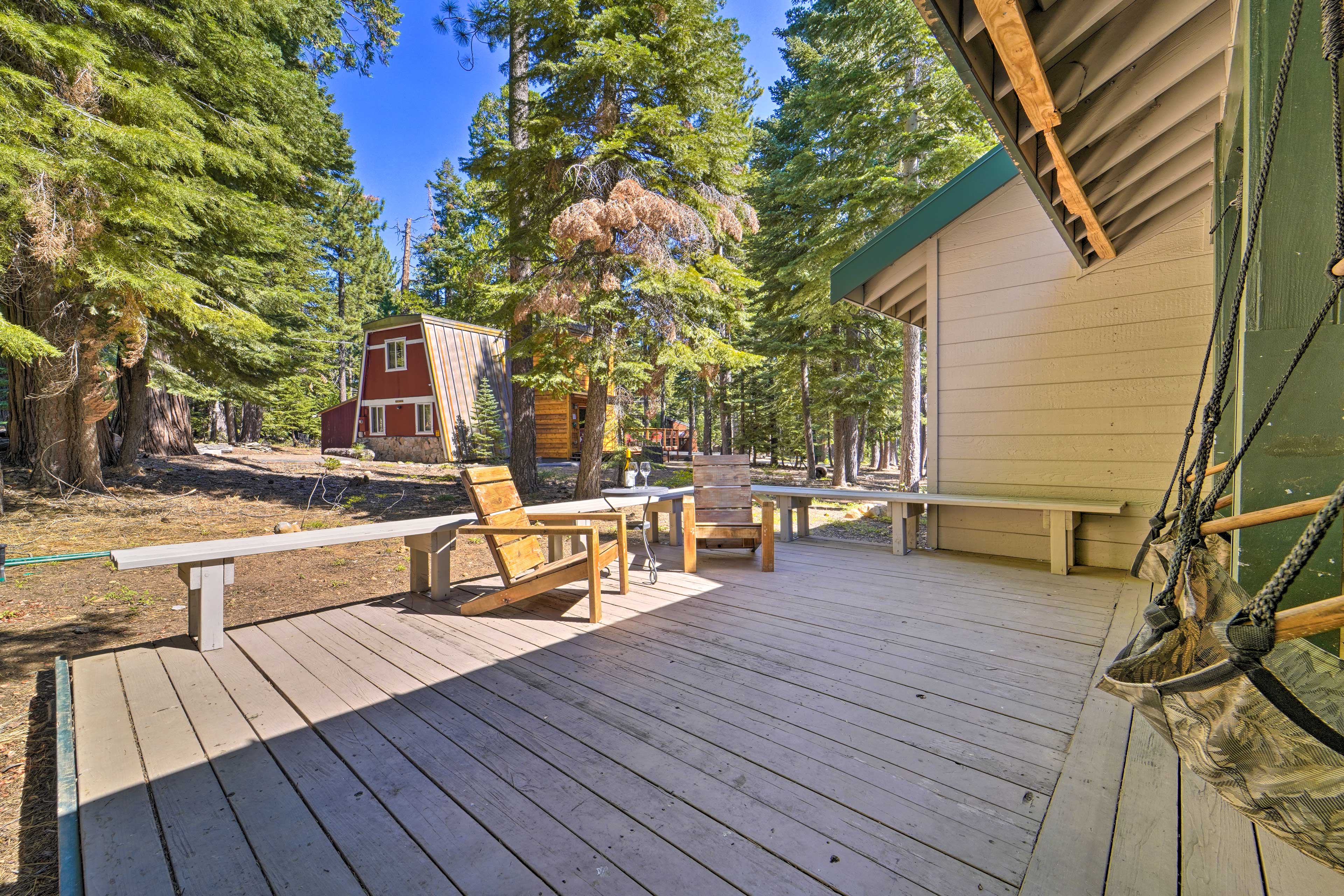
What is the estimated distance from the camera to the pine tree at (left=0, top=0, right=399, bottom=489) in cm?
467

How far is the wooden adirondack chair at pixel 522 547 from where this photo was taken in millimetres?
3434

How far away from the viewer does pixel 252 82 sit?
668 centimetres

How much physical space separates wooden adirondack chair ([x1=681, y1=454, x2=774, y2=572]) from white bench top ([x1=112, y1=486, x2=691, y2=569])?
1.19 metres

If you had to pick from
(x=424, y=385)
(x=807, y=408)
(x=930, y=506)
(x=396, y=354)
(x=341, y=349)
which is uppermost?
(x=341, y=349)

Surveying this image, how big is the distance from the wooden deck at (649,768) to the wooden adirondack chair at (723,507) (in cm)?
Result: 147

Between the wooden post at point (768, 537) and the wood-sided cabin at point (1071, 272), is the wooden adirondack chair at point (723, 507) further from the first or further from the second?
the wood-sided cabin at point (1071, 272)

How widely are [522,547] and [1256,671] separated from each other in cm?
352

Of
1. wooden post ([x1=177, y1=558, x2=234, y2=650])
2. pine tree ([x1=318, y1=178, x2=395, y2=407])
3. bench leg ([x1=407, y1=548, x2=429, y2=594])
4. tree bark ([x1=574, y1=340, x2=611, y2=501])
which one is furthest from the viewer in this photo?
pine tree ([x1=318, y1=178, x2=395, y2=407])

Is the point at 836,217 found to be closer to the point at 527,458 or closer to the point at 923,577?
the point at 527,458

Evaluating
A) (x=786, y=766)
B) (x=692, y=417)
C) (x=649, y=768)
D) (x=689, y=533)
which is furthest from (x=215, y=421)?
(x=786, y=766)

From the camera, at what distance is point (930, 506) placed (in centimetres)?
534

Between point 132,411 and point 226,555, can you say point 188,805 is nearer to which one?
point 226,555

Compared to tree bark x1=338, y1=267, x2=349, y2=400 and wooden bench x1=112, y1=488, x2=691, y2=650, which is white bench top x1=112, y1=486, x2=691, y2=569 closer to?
wooden bench x1=112, y1=488, x2=691, y2=650

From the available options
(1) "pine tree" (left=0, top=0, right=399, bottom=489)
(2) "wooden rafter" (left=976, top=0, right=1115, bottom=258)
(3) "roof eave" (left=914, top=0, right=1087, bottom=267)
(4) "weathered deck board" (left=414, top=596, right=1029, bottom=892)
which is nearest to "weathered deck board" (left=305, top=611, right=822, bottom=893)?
(4) "weathered deck board" (left=414, top=596, right=1029, bottom=892)
